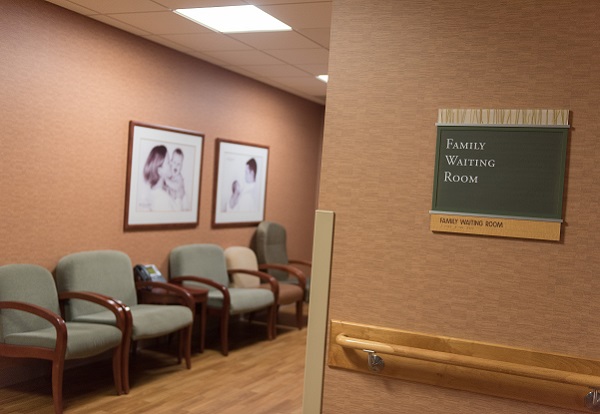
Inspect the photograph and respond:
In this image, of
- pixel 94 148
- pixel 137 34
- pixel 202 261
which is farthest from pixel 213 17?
pixel 202 261

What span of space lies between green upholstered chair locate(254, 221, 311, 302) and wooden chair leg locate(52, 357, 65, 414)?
3022 millimetres

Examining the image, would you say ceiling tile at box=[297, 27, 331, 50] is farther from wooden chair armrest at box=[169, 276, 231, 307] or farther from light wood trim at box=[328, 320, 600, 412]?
light wood trim at box=[328, 320, 600, 412]

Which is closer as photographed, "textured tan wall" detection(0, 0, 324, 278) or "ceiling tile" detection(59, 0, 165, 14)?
"ceiling tile" detection(59, 0, 165, 14)

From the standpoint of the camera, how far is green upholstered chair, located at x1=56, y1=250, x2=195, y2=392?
424 cm

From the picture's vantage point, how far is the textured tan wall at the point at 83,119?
13.2ft

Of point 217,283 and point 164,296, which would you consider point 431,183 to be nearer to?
point 164,296

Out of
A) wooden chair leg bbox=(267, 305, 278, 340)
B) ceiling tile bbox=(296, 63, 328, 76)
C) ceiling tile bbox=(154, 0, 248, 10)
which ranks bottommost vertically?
wooden chair leg bbox=(267, 305, 278, 340)

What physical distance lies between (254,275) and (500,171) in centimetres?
390

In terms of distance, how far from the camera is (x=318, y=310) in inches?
95.0

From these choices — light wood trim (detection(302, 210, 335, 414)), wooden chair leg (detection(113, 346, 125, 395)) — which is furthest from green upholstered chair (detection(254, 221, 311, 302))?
light wood trim (detection(302, 210, 335, 414))

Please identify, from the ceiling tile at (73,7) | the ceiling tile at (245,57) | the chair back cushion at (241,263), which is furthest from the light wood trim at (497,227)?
the chair back cushion at (241,263)

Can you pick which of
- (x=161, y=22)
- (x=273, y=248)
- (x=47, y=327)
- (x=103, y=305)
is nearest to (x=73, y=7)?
(x=161, y=22)

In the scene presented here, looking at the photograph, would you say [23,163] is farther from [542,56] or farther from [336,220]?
[542,56]

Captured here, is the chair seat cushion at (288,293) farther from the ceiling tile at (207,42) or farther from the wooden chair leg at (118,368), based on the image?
the ceiling tile at (207,42)
